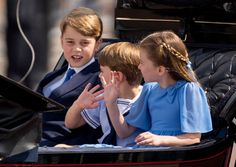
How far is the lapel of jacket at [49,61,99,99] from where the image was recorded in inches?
121

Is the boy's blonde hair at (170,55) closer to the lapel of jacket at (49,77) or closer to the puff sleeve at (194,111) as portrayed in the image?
the puff sleeve at (194,111)

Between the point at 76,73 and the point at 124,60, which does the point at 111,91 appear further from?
the point at 76,73

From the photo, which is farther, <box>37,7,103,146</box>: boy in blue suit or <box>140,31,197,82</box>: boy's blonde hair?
<box>37,7,103,146</box>: boy in blue suit

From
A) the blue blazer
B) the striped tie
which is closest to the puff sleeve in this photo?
the blue blazer

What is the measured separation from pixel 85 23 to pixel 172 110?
55 cm

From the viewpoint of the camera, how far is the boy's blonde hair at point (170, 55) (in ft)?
9.21

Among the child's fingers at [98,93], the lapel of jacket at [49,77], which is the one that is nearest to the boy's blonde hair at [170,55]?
the child's fingers at [98,93]

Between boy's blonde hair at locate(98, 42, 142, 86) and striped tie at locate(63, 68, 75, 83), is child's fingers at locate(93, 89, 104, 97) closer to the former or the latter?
boy's blonde hair at locate(98, 42, 142, 86)

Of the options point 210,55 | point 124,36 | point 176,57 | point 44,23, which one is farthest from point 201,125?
point 44,23

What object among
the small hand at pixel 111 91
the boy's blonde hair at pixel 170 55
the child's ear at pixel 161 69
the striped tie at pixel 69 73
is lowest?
the striped tie at pixel 69 73

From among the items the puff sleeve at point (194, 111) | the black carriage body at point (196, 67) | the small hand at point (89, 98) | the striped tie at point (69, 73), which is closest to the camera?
the black carriage body at point (196, 67)

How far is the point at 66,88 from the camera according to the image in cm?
308

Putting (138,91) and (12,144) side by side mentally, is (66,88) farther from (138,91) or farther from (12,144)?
(12,144)

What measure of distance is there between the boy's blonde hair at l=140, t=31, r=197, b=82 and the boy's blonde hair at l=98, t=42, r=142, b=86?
0.11m
